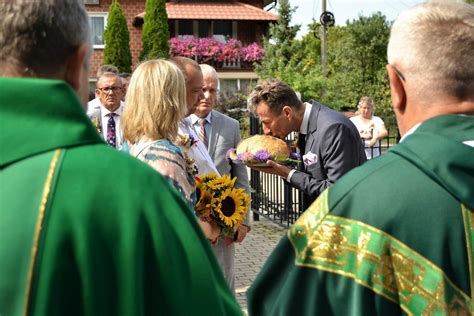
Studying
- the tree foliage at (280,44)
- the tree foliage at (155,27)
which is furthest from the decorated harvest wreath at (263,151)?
the tree foliage at (155,27)

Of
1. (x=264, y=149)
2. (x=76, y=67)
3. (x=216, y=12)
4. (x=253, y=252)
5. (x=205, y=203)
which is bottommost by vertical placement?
(x=253, y=252)

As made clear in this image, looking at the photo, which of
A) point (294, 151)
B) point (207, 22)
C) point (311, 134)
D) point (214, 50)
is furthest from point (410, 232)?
point (207, 22)

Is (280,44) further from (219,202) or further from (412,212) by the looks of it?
(412,212)

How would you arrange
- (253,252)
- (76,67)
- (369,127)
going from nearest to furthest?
(76,67), (253,252), (369,127)

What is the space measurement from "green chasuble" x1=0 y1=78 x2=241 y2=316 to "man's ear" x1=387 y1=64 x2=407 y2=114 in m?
0.85

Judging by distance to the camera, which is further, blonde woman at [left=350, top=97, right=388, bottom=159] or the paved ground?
blonde woman at [left=350, top=97, right=388, bottom=159]

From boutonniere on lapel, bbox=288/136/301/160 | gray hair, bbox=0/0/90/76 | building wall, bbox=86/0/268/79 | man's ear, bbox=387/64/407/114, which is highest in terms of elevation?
building wall, bbox=86/0/268/79

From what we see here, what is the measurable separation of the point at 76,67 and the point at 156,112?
1827 millimetres

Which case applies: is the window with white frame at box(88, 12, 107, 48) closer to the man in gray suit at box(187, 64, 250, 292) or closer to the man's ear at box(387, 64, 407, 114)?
the man in gray suit at box(187, 64, 250, 292)

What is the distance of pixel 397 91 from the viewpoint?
198 centimetres

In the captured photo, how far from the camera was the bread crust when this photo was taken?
4883mm

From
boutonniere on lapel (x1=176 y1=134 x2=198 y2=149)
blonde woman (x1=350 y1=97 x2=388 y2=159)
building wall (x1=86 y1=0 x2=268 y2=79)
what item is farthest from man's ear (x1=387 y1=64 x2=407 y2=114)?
building wall (x1=86 y1=0 x2=268 y2=79)

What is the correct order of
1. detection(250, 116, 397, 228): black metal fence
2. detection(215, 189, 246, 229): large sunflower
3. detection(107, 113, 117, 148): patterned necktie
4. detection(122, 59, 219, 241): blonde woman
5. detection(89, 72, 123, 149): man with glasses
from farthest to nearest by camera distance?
detection(250, 116, 397, 228): black metal fence → detection(89, 72, 123, 149): man with glasses → detection(107, 113, 117, 148): patterned necktie → detection(215, 189, 246, 229): large sunflower → detection(122, 59, 219, 241): blonde woman

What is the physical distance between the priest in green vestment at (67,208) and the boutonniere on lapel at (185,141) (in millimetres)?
2559
